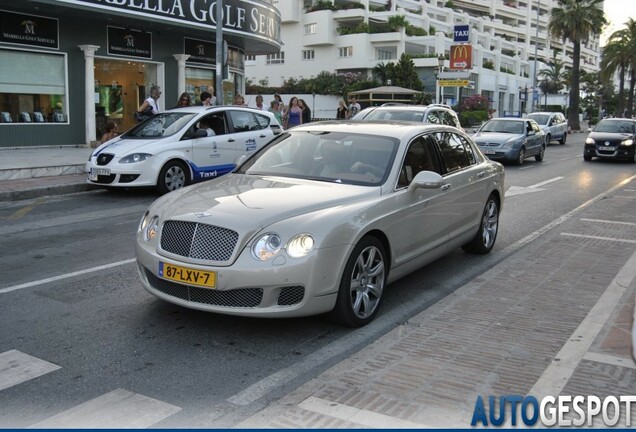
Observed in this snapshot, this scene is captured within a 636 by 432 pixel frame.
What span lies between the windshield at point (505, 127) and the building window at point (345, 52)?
4748 cm

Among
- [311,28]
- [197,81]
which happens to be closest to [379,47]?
[311,28]

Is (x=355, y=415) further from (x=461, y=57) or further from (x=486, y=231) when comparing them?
(x=461, y=57)

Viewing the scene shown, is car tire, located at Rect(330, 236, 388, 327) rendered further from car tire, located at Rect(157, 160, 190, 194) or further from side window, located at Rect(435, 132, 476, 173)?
car tire, located at Rect(157, 160, 190, 194)

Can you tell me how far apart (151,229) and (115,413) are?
1.80m

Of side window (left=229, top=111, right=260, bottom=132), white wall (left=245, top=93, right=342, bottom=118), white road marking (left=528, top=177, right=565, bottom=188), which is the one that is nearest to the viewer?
side window (left=229, top=111, right=260, bottom=132)

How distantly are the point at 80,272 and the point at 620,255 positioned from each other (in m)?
6.20

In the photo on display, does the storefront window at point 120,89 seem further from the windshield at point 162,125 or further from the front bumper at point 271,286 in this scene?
the front bumper at point 271,286

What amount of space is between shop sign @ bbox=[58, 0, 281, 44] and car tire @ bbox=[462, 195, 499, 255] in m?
12.6

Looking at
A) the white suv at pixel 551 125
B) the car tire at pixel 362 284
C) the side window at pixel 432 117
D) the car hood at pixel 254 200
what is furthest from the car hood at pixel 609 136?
the car tire at pixel 362 284

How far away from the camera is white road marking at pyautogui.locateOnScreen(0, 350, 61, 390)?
4.05 metres

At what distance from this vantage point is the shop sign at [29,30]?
647 inches

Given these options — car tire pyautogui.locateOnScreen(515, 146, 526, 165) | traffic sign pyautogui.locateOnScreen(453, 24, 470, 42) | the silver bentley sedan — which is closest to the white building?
traffic sign pyautogui.locateOnScreen(453, 24, 470, 42)

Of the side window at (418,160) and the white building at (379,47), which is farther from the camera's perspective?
the white building at (379,47)

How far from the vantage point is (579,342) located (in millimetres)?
4746
